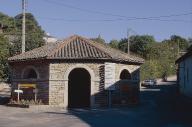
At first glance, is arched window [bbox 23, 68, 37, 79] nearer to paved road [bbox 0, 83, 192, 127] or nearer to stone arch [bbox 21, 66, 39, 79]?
stone arch [bbox 21, 66, 39, 79]

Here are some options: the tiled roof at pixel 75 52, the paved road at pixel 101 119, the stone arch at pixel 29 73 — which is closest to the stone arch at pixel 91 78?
the tiled roof at pixel 75 52

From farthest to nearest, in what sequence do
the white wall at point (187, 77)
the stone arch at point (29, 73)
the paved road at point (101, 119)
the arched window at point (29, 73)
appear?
the white wall at point (187, 77)
the arched window at point (29, 73)
the stone arch at point (29, 73)
the paved road at point (101, 119)

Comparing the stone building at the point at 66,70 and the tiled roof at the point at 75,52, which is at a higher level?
the tiled roof at the point at 75,52

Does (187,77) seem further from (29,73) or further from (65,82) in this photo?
(29,73)

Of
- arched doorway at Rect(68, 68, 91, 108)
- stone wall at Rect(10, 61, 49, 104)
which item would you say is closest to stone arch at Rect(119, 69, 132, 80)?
arched doorway at Rect(68, 68, 91, 108)

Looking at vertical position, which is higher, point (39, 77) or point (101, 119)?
point (39, 77)

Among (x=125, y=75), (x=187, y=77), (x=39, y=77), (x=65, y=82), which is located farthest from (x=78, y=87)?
(x=187, y=77)

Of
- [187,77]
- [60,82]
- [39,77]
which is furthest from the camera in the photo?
[187,77]

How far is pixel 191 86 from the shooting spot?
121 ft

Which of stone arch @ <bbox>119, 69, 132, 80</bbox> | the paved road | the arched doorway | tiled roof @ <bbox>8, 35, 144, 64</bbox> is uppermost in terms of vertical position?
tiled roof @ <bbox>8, 35, 144, 64</bbox>

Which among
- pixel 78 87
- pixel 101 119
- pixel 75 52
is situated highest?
pixel 75 52

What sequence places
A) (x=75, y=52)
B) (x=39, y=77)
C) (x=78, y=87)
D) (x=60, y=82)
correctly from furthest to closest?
1. (x=78, y=87)
2. (x=75, y=52)
3. (x=39, y=77)
4. (x=60, y=82)

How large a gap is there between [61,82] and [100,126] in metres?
10.3

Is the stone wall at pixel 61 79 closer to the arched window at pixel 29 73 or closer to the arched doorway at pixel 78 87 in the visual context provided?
the arched window at pixel 29 73
